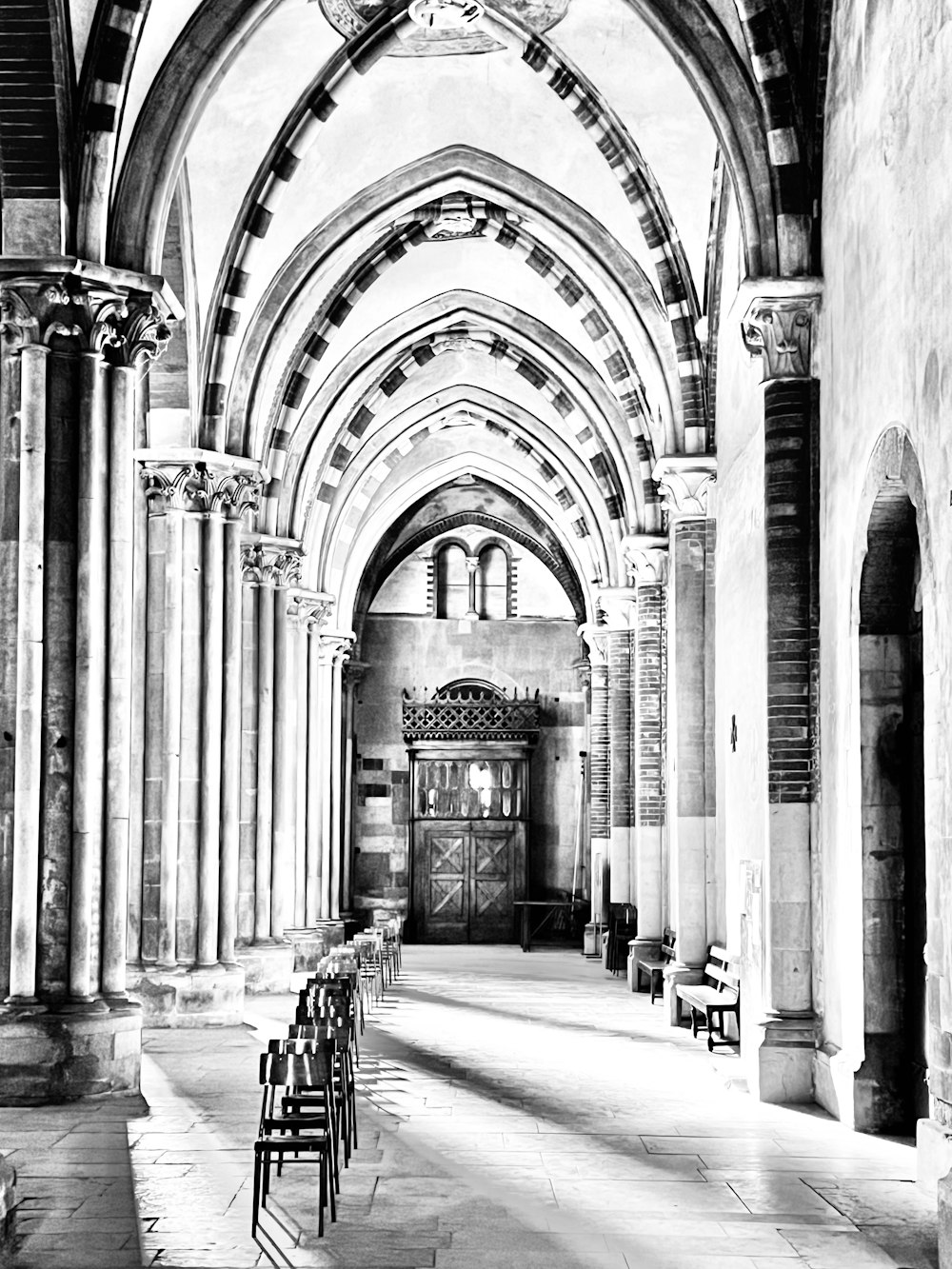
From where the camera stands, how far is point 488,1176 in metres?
8.72

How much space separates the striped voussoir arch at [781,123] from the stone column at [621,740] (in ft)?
45.7

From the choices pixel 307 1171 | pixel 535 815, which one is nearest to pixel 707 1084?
pixel 307 1171

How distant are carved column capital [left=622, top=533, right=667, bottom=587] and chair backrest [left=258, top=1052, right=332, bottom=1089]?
14187 millimetres

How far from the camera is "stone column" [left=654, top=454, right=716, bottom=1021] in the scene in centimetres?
1716

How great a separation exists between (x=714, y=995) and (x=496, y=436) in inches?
692

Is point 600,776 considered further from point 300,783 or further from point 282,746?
point 282,746

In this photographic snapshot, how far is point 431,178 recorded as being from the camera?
1903 centimetres

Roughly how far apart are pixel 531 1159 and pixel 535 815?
2467cm

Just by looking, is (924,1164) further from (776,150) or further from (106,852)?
(776,150)

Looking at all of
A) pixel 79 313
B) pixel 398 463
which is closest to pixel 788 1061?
pixel 79 313

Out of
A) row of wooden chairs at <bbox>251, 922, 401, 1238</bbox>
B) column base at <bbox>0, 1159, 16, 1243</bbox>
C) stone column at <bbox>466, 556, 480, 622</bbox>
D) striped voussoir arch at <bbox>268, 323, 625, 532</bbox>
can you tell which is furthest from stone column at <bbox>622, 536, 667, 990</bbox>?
column base at <bbox>0, 1159, 16, 1243</bbox>

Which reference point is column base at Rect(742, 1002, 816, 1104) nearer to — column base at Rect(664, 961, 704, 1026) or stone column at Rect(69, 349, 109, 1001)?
stone column at Rect(69, 349, 109, 1001)

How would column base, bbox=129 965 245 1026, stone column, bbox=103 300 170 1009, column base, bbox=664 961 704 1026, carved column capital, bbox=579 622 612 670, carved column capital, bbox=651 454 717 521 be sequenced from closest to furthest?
stone column, bbox=103 300 170 1009 < column base, bbox=129 965 245 1026 < column base, bbox=664 961 704 1026 < carved column capital, bbox=651 454 717 521 < carved column capital, bbox=579 622 612 670

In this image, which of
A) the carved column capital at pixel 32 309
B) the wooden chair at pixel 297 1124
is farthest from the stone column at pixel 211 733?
the wooden chair at pixel 297 1124
